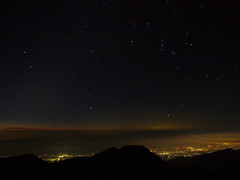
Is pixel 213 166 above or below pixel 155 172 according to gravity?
below

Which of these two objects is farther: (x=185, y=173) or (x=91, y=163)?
(x=91, y=163)

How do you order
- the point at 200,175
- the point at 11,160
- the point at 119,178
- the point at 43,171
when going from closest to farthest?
1. the point at 200,175
2. the point at 119,178
3. the point at 43,171
4. the point at 11,160

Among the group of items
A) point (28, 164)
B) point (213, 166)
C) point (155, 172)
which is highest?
point (28, 164)

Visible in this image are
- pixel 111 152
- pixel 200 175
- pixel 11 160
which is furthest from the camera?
pixel 111 152

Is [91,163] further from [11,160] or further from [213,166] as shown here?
[213,166]

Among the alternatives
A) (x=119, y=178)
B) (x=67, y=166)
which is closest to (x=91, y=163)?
(x=67, y=166)

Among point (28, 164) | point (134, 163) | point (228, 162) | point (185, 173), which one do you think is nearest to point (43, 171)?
point (28, 164)

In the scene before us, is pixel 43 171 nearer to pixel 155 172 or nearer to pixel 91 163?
pixel 91 163
